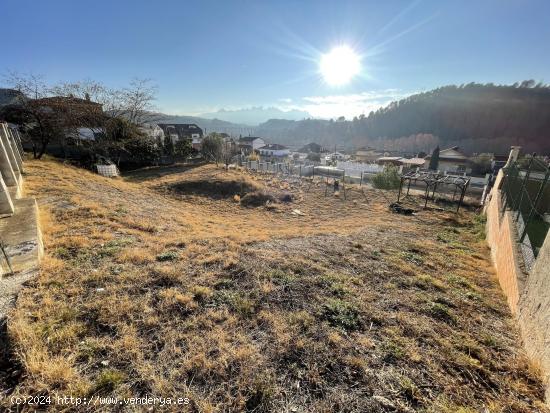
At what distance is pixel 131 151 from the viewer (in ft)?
83.4

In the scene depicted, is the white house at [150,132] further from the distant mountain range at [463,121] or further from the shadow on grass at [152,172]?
the distant mountain range at [463,121]

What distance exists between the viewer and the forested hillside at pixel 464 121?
263 feet

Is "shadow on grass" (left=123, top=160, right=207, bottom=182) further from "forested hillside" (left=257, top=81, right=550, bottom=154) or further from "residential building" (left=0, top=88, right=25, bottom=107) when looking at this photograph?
"forested hillside" (left=257, top=81, right=550, bottom=154)

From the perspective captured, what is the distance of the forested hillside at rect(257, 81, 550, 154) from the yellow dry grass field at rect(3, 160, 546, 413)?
102 metres

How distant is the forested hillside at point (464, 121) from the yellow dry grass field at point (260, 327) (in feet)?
334

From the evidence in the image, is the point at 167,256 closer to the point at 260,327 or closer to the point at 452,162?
the point at 260,327

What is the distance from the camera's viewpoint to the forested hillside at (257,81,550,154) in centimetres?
8019

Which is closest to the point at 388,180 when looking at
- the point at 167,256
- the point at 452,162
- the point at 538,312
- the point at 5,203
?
the point at 538,312

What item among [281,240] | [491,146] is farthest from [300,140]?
[281,240]

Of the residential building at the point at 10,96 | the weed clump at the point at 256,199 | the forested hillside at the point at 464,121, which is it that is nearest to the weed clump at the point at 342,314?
the weed clump at the point at 256,199

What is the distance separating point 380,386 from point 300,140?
15343 centimetres

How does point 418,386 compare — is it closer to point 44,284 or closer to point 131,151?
point 44,284

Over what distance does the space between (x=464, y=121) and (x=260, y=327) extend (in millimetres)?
122439

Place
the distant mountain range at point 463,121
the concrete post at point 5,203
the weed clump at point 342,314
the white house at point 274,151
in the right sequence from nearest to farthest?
the weed clump at point 342,314
the concrete post at point 5,203
the white house at point 274,151
the distant mountain range at point 463,121
